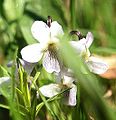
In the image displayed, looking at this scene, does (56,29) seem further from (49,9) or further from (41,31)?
(49,9)

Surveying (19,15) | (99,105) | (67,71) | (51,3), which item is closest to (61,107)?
(67,71)

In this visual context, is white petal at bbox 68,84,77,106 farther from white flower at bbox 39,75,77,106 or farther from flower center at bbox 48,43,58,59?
flower center at bbox 48,43,58,59

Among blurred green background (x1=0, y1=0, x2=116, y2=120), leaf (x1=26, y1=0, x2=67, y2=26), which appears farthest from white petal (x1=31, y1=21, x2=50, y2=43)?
leaf (x1=26, y1=0, x2=67, y2=26)

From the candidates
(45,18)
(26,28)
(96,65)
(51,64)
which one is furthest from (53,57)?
(45,18)

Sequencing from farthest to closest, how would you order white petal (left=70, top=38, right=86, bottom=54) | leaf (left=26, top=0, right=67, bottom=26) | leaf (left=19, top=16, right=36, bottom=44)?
1. leaf (left=26, top=0, right=67, bottom=26)
2. leaf (left=19, top=16, right=36, bottom=44)
3. white petal (left=70, top=38, right=86, bottom=54)

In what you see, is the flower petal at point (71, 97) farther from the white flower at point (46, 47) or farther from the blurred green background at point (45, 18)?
the blurred green background at point (45, 18)

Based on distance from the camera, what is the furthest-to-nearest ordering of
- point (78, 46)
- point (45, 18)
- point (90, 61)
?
point (45, 18) → point (90, 61) → point (78, 46)
